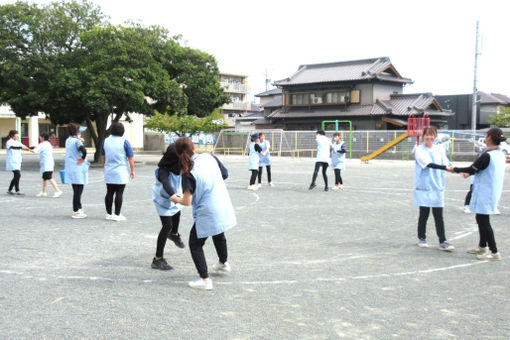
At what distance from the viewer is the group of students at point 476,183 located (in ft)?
19.8

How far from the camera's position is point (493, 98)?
52.8 metres

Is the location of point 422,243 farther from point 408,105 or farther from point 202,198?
point 408,105

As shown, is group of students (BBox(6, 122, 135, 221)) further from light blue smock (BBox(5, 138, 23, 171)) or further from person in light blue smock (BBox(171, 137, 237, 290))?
light blue smock (BBox(5, 138, 23, 171))

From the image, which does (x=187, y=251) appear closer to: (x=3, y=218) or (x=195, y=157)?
(x=195, y=157)

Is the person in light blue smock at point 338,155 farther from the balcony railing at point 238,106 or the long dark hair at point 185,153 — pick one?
the balcony railing at point 238,106

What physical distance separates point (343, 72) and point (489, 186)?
3921cm

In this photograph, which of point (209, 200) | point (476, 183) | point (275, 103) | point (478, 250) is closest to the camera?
point (209, 200)

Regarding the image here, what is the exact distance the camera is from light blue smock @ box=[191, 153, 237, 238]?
467 centimetres

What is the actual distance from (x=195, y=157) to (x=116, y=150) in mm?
4159

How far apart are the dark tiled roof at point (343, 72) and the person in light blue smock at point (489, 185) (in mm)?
35895

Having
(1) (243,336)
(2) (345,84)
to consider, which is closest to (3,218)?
(1) (243,336)

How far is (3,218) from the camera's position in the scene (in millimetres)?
8867

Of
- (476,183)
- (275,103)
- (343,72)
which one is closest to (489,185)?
(476,183)

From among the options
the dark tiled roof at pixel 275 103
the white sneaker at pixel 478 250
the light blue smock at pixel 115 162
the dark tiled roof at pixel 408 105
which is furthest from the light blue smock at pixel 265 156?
the dark tiled roof at pixel 275 103
